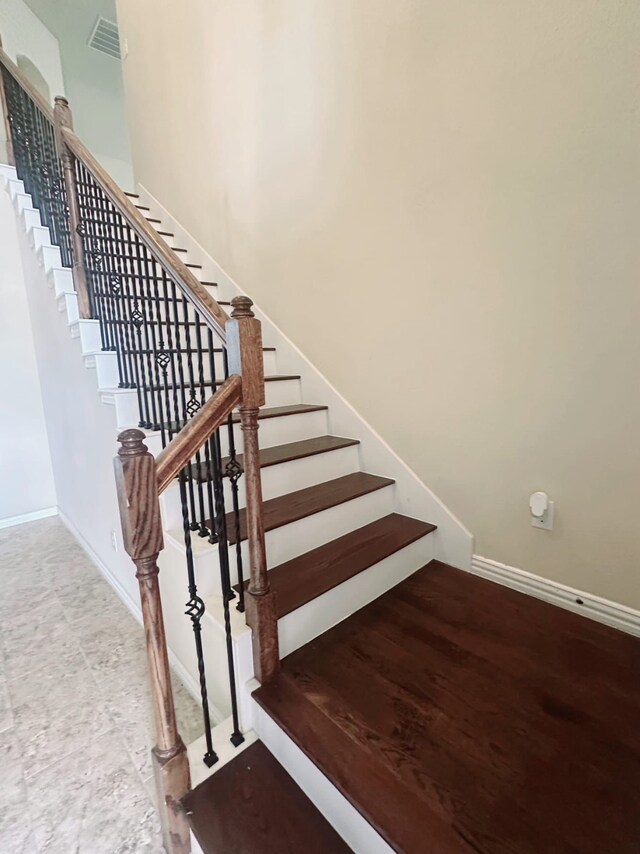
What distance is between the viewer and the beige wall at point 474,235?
133cm

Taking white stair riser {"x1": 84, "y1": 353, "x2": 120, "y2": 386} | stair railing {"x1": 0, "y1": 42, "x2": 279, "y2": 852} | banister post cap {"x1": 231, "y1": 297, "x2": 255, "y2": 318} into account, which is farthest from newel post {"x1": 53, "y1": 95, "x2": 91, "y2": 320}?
banister post cap {"x1": 231, "y1": 297, "x2": 255, "y2": 318}

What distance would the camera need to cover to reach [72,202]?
1979 mm

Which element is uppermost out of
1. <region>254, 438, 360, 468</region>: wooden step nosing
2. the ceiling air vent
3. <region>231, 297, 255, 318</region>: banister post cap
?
the ceiling air vent

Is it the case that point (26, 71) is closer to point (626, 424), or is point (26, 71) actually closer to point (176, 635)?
point (176, 635)

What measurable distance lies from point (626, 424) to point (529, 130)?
43.4 inches

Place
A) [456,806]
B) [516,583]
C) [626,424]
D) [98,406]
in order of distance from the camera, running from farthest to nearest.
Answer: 1. [98,406]
2. [516,583]
3. [626,424]
4. [456,806]

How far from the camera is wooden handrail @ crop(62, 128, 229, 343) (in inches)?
46.3

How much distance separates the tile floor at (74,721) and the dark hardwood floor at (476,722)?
53 cm

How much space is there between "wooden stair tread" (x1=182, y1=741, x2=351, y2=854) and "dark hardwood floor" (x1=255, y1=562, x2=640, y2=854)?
126mm

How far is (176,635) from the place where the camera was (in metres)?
→ 1.64

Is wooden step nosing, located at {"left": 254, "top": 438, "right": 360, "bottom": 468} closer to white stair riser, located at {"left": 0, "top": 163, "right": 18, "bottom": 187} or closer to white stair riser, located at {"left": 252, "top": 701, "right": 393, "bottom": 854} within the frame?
white stair riser, located at {"left": 252, "top": 701, "right": 393, "bottom": 854}

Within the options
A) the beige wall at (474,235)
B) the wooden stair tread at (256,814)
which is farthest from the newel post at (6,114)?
the wooden stair tread at (256,814)

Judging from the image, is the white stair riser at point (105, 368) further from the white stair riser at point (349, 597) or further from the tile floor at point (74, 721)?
the white stair riser at point (349, 597)

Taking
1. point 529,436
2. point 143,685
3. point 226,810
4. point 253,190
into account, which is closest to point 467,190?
point 529,436
